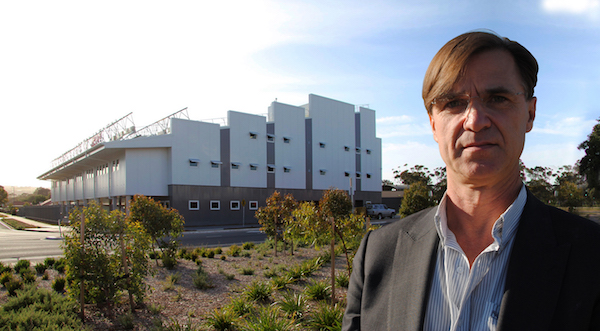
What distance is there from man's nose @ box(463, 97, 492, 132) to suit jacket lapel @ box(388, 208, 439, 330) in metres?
0.50

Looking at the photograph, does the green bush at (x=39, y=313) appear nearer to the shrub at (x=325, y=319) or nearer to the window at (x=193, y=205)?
the shrub at (x=325, y=319)

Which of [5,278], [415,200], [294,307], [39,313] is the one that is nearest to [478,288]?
[294,307]

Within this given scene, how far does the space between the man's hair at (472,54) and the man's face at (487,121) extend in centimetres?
2

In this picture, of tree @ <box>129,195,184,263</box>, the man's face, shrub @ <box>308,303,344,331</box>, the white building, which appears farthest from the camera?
the white building

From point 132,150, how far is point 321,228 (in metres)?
28.9

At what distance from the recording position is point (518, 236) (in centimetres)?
130

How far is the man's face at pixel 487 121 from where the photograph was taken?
1.30m

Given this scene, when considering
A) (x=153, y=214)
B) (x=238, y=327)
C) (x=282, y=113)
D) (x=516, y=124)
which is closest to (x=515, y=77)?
(x=516, y=124)

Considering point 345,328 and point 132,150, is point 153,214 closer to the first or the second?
point 345,328

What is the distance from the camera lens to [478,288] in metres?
1.36

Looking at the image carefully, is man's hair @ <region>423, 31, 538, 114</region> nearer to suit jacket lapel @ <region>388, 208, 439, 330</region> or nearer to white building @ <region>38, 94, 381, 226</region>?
suit jacket lapel @ <region>388, 208, 439, 330</region>

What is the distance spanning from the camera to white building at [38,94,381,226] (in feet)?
107

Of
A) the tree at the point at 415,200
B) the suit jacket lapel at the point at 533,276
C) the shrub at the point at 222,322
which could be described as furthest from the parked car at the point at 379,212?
the suit jacket lapel at the point at 533,276

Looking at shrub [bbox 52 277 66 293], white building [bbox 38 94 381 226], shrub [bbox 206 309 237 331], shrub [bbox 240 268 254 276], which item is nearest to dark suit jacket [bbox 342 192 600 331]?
shrub [bbox 206 309 237 331]
